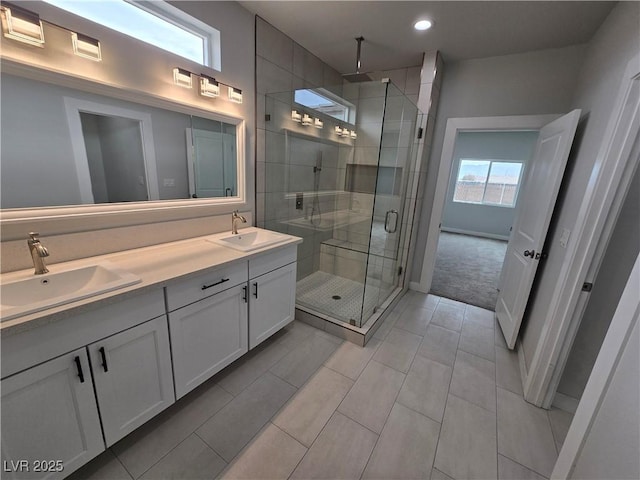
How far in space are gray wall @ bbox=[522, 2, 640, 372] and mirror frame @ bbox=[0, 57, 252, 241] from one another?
2530mm

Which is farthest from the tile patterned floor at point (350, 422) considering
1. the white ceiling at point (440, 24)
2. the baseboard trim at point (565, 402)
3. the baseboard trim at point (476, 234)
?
the baseboard trim at point (476, 234)

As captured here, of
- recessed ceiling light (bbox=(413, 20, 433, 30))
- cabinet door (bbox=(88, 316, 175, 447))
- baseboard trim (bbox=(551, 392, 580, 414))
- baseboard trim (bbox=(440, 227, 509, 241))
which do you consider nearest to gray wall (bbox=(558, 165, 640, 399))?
baseboard trim (bbox=(551, 392, 580, 414))

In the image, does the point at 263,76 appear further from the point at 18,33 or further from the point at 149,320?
the point at 149,320

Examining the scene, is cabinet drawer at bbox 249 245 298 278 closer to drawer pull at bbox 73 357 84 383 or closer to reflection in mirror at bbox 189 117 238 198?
reflection in mirror at bbox 189 117 238 198

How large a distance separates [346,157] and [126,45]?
2.54 meters

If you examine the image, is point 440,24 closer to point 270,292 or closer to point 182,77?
point 182,77

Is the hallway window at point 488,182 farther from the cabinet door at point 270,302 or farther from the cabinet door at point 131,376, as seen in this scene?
the cabinet door at point 131,376

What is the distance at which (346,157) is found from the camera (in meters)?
3.53

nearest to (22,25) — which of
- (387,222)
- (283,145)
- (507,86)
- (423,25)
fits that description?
(283,145)

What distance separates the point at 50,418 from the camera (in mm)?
1022

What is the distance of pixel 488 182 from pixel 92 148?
7784mm

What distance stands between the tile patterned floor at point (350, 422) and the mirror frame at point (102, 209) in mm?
1206

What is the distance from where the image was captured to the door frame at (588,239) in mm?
1329

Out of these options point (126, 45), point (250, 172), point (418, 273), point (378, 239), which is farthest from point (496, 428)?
point (126, 45)
